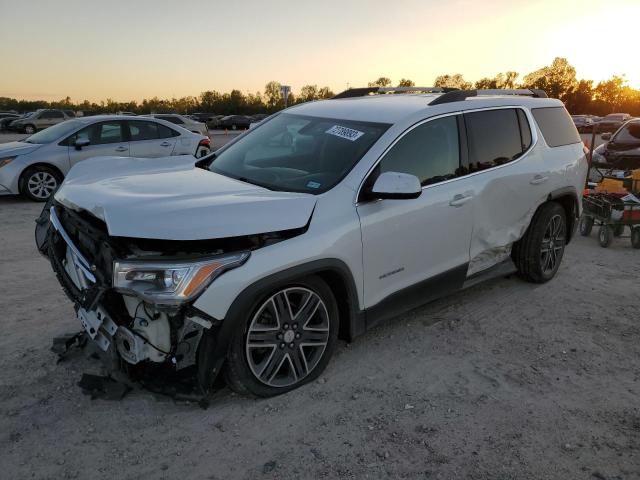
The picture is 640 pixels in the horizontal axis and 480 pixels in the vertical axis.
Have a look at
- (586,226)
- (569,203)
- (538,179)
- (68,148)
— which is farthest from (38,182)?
(586,226)

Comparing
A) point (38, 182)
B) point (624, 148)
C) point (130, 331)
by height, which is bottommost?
point (624, 148)

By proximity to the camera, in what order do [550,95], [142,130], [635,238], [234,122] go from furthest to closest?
[550,95] < [234,122] < [142,130] < [635,238]

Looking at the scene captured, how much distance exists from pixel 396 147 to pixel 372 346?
1.48 metres

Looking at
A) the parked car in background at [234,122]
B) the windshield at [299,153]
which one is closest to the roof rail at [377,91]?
the windshield at [299,153]

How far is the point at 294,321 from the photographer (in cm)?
319

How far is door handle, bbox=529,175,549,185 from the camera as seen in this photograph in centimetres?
469

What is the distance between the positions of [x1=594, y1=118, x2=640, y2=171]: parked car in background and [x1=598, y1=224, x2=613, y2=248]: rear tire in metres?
6.78

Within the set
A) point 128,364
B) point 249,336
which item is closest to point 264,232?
point 249,336

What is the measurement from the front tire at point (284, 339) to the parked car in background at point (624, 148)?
1168cm

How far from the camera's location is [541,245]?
4969 mm

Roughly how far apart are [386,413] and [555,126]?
3578 millimetres

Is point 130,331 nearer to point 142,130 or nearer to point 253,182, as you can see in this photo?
point 253,182

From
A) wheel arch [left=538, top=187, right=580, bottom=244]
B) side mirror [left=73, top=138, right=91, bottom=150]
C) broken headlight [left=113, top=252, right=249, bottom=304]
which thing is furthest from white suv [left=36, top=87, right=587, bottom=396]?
side mirror [left=73, top=138, right=91, bottom=150]

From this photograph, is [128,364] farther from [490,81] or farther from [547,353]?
[490,81]
